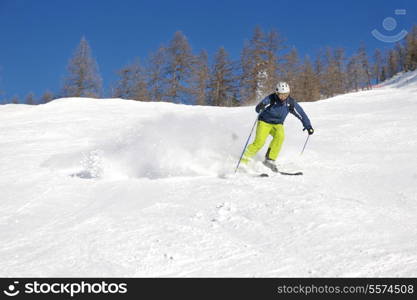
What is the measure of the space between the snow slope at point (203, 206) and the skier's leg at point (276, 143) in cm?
41

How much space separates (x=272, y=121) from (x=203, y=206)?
123 inches

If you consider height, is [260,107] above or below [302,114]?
above

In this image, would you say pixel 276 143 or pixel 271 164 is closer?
pixel 271 164

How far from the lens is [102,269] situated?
3262 millimetres

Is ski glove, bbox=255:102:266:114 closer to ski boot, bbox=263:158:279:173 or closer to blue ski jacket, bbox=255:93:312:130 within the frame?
blue ski jacket, bbox=255:93:312:130

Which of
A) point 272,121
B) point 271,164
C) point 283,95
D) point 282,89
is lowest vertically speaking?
point 271,164

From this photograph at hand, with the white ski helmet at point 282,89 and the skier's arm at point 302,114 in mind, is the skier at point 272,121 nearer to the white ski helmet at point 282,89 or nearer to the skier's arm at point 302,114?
the white ski helmet at point 282,89

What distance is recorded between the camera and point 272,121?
7352 mm

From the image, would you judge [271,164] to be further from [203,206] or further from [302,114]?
[203,206]

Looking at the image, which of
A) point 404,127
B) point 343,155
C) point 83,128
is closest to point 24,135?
point 83,128

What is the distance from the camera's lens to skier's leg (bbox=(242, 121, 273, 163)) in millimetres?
7098

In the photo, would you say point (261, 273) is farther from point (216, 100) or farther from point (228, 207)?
point (216, 100)

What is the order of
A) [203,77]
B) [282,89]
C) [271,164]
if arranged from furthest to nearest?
1. [203,77]
2. [282,89]
3. [271,164]

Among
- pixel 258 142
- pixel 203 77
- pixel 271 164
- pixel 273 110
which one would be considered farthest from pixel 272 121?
pixel 203 77
